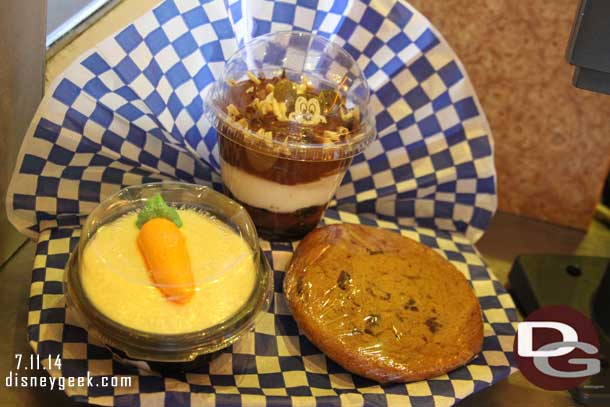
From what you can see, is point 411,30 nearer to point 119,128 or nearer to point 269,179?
point 269,179

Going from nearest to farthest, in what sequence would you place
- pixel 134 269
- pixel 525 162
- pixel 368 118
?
pixel 134 269 < pixel 368 118 < pixel 525 162

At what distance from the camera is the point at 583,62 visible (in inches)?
40.3

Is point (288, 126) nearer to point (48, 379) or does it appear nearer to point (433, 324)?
point (433, 324)

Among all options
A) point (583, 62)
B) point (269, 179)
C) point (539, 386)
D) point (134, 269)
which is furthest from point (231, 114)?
point (539, 386)

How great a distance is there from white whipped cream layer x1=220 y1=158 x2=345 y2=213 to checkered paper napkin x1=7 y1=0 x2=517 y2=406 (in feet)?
0.26

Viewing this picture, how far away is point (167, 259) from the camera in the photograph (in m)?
0.94

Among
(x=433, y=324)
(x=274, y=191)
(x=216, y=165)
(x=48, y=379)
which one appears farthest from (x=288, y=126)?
(x=48, y=379)

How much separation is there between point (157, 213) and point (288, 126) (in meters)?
0.27

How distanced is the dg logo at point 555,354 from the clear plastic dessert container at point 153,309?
44 centimetres

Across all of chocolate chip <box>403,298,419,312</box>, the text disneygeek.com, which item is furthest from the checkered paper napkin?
chocolate chip <box>403,298,419,312</box>

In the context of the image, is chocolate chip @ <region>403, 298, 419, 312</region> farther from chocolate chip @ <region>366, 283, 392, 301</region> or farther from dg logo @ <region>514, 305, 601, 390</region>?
dg logo @ <region>514, 305, 601, 390</region>

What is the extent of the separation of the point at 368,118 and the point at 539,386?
52cm

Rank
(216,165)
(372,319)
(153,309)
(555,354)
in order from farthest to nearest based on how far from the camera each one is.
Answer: (216,165) < (555,354) < (372,319) < (153,309)

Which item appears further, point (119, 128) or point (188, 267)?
point (119, 128)
